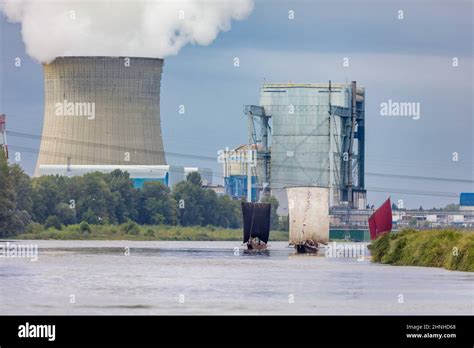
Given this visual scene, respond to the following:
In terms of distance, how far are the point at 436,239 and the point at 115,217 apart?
93.3 m

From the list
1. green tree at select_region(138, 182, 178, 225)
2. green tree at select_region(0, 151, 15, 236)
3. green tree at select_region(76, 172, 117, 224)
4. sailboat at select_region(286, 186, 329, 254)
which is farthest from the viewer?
green tree at select_region(138, 182, 178, 225)

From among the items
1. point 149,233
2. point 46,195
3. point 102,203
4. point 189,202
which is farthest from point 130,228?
point 189,202

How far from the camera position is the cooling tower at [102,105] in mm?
135500

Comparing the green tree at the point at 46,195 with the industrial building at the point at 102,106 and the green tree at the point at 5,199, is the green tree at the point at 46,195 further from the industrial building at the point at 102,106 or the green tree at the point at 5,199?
the green tree at the point at 5,199

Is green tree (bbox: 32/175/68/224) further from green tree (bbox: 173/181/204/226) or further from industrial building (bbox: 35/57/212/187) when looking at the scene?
green tree (bbox: 173/181/204/226)

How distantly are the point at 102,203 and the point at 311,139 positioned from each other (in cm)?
4283

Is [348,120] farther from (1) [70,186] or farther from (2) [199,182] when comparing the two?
(1) [70,186]

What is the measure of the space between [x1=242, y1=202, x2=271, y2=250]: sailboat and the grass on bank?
21.9 m

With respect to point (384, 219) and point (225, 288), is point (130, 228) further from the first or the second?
point (225, 288)

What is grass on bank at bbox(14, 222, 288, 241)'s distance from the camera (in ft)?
453

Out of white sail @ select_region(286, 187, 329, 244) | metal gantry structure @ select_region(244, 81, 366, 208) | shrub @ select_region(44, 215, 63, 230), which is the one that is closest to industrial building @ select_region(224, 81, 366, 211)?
metal gantry structure @ select_region(244, 81, 366, 208)

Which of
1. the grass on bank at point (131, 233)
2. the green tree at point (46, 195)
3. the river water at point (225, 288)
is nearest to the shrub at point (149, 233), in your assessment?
the grass on bank at point (131, 233)

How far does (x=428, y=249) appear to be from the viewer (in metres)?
67.4
